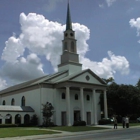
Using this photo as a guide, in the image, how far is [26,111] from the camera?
45.6 metres

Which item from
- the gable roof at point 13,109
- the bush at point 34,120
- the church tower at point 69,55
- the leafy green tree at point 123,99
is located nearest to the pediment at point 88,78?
the church tower at point 69,55

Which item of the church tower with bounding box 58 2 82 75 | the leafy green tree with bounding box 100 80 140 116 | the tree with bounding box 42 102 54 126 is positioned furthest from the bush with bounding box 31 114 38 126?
the leafy green tree with bounding box 100 80 140 116

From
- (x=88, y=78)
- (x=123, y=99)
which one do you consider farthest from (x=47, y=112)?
(x=123, y=99)

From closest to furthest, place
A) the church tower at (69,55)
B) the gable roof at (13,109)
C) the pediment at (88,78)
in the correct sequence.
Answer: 1. the gable roof at (13,109)
2. the pediment at (88,78)
3. the church tower at (69,55)

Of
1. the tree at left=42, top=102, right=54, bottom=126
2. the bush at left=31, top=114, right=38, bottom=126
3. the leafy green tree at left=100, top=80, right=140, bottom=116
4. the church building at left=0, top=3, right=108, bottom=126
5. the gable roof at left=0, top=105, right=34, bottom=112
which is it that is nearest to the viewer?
the tree at left=42, top=102, right=54, bottom=126

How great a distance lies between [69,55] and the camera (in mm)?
51031

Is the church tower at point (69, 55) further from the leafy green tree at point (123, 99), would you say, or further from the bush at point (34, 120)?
the bush at point (34, 120)

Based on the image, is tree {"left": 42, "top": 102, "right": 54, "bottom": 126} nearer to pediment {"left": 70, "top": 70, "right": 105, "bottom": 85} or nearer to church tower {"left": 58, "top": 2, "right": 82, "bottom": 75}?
pediment {"left": 70, "top": 70, "right": 105, "bottom": 85}

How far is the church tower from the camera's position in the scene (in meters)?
50.7

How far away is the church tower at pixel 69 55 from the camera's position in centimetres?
5072

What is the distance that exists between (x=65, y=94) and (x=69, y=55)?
841cm

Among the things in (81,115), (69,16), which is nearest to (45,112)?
(81,115)

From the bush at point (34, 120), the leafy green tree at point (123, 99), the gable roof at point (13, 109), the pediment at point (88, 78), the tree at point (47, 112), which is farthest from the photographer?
the leafy green tree at point (123, 99)

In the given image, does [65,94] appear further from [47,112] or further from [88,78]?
[47,112]
